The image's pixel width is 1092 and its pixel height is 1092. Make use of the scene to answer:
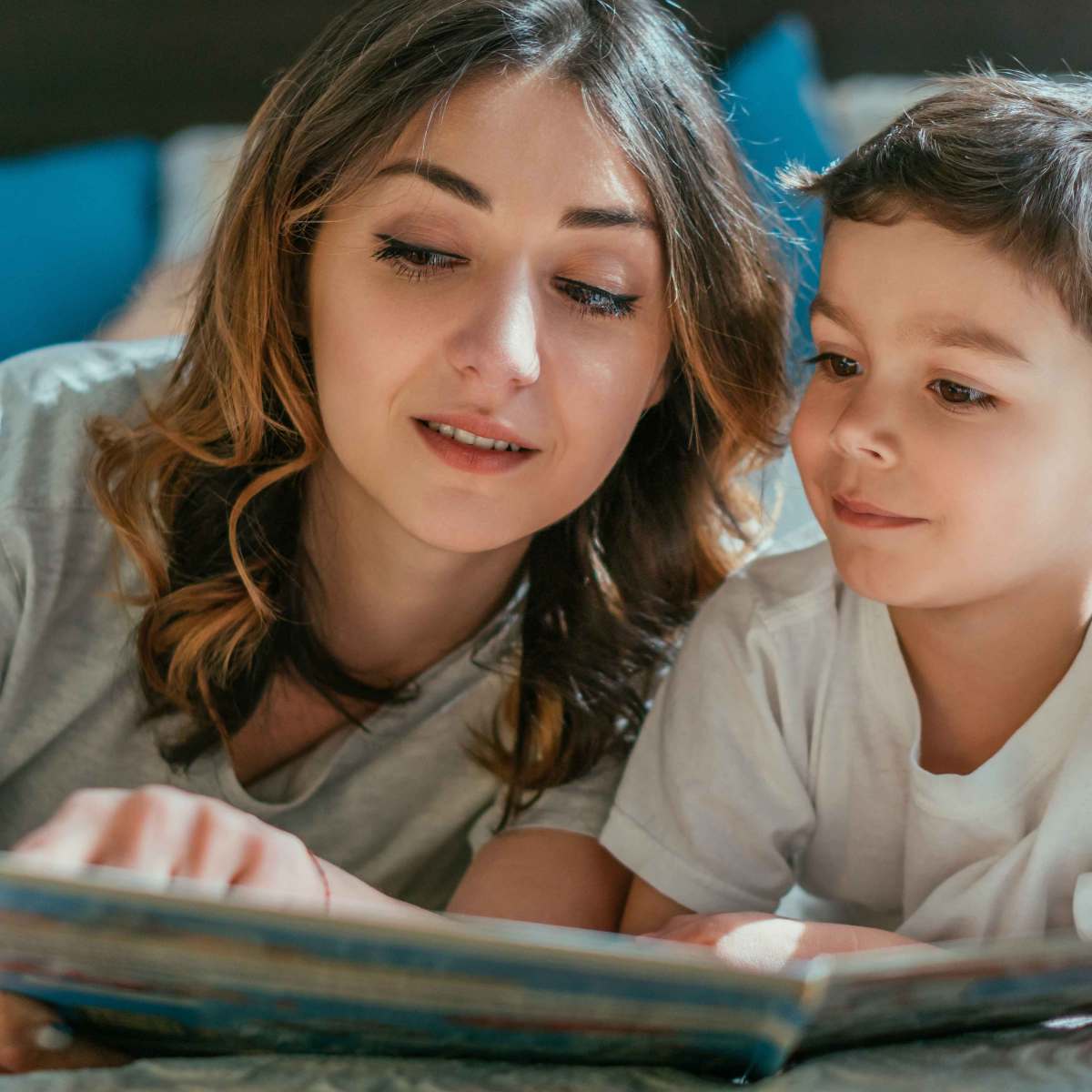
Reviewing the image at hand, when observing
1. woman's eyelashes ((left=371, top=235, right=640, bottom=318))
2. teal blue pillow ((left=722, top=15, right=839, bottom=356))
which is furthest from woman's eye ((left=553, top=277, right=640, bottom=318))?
teal blue pillow ((left=722, top=15, right=839, bottom=356))

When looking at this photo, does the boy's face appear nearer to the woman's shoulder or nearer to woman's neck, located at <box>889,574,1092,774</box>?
woman's neck, located at <box>889,574,1092,774</box>

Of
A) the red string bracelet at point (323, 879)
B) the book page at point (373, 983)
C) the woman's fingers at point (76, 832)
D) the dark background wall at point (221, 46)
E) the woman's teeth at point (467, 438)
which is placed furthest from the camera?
the dark background wall at point (221, 46)

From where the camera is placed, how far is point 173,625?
1.14 meters

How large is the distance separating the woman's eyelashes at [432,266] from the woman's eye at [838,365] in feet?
0.54

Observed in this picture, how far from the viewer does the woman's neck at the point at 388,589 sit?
3.90ft

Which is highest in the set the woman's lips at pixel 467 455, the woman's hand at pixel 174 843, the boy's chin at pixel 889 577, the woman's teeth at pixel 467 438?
the woman's teeth at pixel 467 438

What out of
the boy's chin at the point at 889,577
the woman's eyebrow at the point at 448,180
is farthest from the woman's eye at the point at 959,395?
the woman's eyebrow at the point at 448,180

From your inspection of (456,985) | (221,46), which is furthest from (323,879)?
(221,46)

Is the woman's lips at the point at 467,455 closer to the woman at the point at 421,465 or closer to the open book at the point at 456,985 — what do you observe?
the woman at the point at 421,465

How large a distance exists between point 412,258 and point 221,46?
152cm

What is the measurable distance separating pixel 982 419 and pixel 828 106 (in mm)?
1394

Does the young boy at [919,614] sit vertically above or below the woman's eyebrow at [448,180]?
below

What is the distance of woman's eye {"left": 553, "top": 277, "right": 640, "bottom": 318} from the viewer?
1028 mm

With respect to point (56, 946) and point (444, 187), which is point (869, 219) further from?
point (56, 946)
